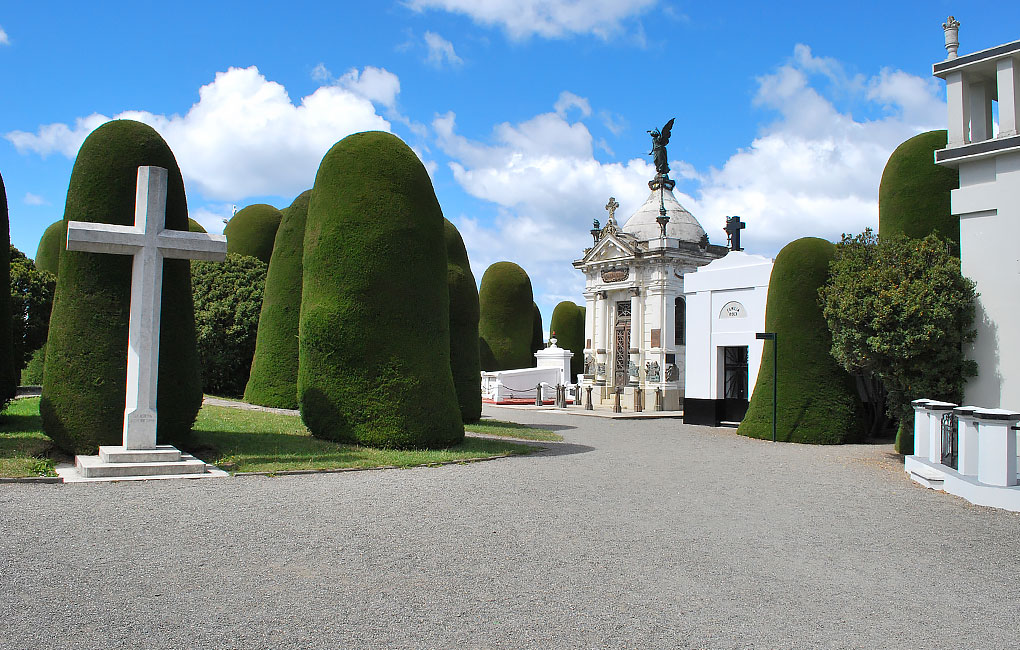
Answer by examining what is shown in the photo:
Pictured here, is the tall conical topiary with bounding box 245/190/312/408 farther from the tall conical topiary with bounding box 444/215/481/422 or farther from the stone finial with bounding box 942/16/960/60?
the stone finial with bounding box 942/16/960/60

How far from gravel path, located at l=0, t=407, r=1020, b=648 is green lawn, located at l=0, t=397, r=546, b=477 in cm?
96

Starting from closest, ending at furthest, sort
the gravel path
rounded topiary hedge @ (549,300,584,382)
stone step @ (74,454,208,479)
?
the gravel path
stone step @ (74,454,208,479)
rounded topiary hedge @ (549,300,584,382)

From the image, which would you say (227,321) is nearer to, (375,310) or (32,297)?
(32,297)

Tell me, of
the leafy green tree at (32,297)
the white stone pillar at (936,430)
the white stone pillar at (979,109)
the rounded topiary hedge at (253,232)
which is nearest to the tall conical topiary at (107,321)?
the white stone pillar at (936,430)

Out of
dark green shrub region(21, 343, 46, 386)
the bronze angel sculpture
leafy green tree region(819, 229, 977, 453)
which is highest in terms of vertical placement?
the bronze angel sculpture

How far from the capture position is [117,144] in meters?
10.2

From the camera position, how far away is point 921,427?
1141 cm

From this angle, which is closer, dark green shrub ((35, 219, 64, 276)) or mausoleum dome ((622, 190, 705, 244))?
dark green shrub ((35, 219, 64, 276))

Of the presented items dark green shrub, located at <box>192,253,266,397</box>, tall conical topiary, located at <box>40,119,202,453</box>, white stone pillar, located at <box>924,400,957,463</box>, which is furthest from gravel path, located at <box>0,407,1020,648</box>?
dark green shrub, located at <box>192,253,266,397</box>

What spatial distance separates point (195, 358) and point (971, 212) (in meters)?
12.4

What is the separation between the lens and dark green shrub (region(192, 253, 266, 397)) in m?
22.2

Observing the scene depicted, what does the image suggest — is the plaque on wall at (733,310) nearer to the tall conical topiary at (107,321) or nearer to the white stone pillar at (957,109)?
the white stone pillar at (957,109)

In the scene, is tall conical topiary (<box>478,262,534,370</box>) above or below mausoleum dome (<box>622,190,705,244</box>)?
below

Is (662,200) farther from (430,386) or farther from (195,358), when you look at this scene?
(195,358)
